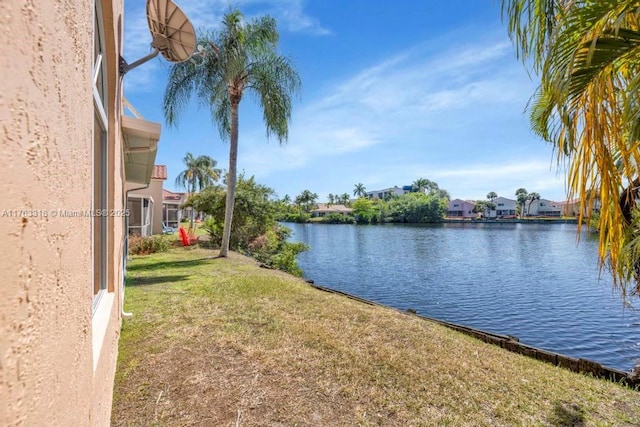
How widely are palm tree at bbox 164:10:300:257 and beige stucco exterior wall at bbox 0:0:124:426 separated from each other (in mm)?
12210

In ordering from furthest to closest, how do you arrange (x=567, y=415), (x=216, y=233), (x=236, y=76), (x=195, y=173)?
(x=195, y=173)
(x=216, y=233)
(x=236, y=76)
(x=567, y=415)

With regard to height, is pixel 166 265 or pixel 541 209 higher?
pixel 541 209

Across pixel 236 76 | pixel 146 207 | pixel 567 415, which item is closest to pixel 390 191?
pixel 146 207

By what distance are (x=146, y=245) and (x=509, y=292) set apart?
1790 centimetres

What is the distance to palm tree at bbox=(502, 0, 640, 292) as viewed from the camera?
2.72 metres

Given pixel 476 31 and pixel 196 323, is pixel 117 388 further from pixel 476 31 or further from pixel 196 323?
pixel 476 31

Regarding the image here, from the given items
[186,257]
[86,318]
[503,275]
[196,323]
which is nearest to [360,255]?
[503,275]

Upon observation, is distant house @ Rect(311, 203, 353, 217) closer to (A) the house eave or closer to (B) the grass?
(A) the house eave

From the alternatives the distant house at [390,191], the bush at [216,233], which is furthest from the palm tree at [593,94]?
the distant house at [390,191]

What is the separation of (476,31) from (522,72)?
7482 mm

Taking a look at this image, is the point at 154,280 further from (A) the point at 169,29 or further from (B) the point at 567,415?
(B) the point at 567,415

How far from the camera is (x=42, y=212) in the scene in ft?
3.08

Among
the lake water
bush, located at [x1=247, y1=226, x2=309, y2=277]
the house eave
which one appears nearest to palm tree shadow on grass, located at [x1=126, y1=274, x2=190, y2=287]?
the house eave

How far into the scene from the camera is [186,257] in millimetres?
14344
